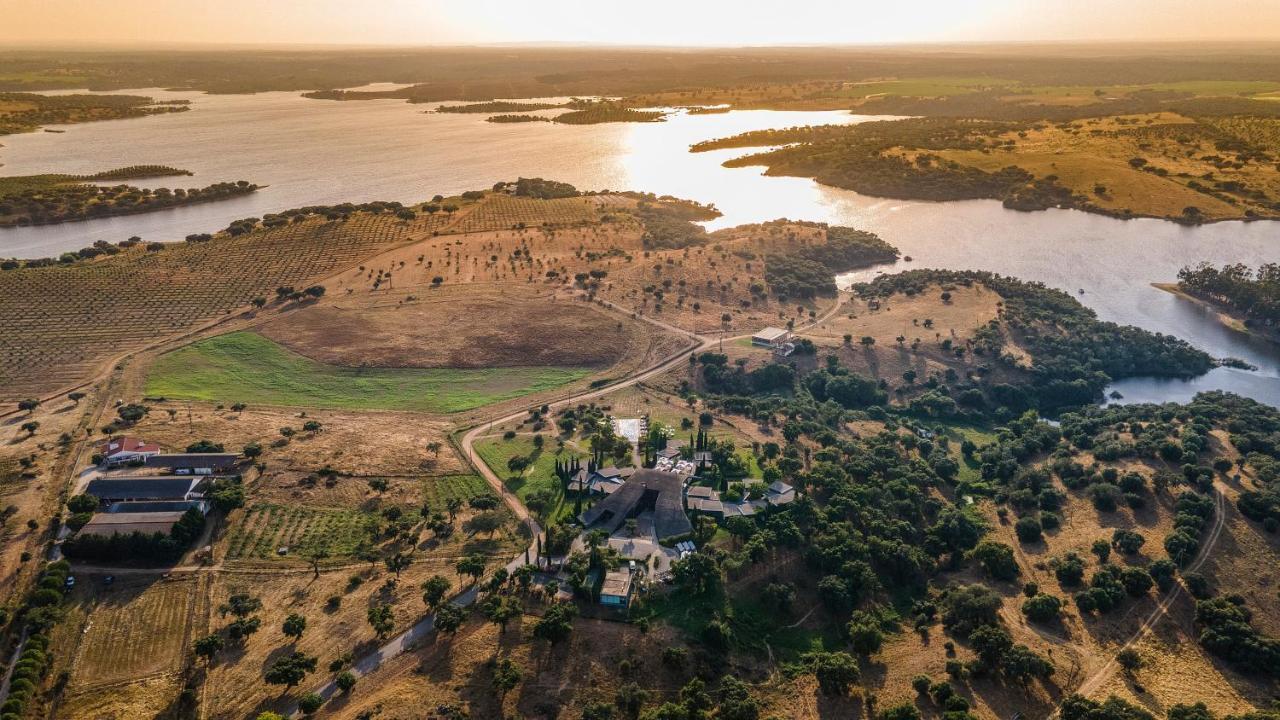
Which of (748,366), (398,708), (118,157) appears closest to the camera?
(398,708)

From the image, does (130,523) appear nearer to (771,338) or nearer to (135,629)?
(135,629)

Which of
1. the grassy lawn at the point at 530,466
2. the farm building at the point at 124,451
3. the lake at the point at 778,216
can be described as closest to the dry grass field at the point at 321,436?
the farm building at the point at 124,451

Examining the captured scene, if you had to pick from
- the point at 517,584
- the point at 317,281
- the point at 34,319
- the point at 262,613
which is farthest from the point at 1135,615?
the point at 34,319

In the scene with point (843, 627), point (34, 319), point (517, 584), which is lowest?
point (843, 627)

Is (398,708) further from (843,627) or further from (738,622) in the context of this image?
(843,627)

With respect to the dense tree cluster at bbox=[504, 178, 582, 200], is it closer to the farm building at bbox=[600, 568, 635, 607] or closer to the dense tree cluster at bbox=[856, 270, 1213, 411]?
the dense tree cluster at bbox=[856, 270, 1213, 411]

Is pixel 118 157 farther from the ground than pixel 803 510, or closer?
farther from the ground

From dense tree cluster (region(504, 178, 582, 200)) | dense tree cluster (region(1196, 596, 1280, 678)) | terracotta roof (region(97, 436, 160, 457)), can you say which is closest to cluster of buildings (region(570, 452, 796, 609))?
dense tree cluster (region(1196, 596, 1280, 678))

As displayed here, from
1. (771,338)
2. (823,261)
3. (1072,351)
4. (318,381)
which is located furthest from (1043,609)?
(823,261)

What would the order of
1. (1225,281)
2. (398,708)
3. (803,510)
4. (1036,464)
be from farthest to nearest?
(1225,281)
(1036,464)
(803,510)
(398,708)
